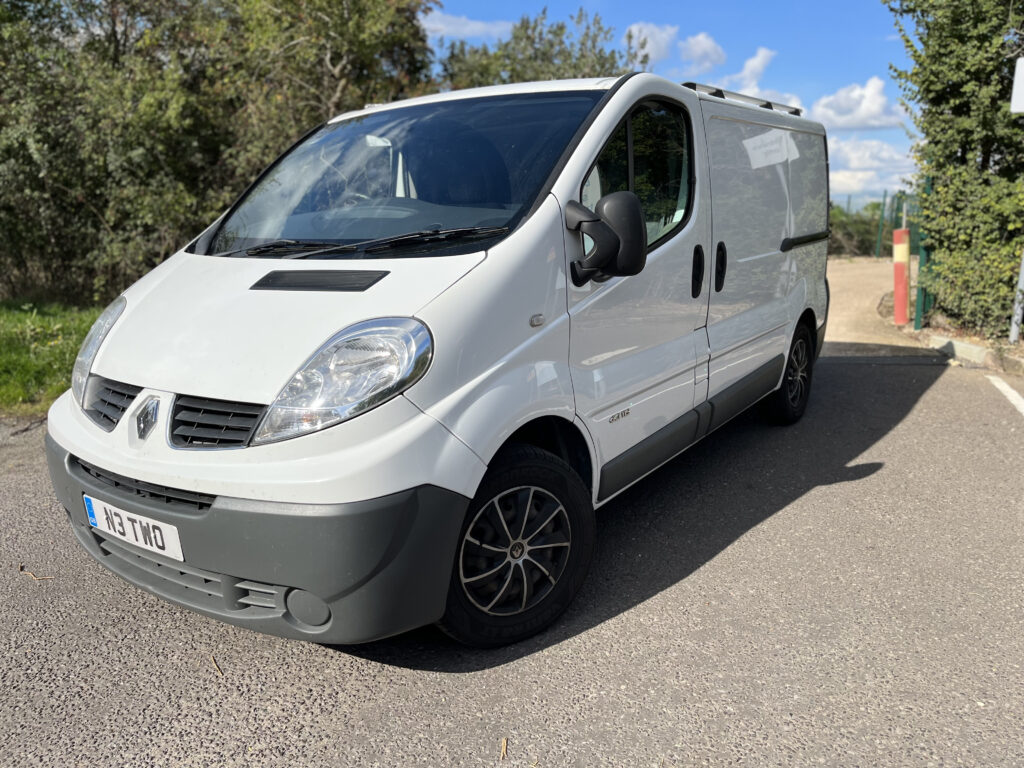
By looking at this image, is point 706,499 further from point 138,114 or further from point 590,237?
point 138,114

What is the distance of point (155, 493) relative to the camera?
241cm

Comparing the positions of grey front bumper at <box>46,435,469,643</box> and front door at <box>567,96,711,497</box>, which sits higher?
front door at <box>567,96,711,497</box>

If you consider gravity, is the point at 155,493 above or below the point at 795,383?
above

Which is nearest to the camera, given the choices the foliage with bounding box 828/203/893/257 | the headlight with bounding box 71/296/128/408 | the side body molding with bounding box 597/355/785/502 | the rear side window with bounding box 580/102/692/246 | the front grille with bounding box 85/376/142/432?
the front grille with bounding box 85/376/142/432

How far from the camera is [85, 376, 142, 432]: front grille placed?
2574 millimetres

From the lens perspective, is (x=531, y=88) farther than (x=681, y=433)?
No

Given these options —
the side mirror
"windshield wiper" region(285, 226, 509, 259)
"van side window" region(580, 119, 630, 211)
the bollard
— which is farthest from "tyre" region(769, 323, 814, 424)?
the bollard

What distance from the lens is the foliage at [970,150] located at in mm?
7328

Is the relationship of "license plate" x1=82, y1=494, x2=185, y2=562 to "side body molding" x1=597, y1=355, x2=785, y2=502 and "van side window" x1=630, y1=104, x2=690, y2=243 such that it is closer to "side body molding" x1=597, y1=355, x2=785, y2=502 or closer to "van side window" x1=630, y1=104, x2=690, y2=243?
"side body molding" x1=597, y1=355, x2=785, y2=502

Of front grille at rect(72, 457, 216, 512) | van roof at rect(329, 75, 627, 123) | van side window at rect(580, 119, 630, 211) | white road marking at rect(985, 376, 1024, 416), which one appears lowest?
white road marking at rect(985, 376, 1024, 416)

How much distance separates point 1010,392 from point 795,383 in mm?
2185

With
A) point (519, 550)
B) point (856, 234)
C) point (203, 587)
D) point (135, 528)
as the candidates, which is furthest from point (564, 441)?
point (856, 234)

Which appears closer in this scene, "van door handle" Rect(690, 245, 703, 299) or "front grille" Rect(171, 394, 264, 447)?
"front grille" Rect(171, 394, 264, 447)

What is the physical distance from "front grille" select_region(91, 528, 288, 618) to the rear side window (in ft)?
5.62
